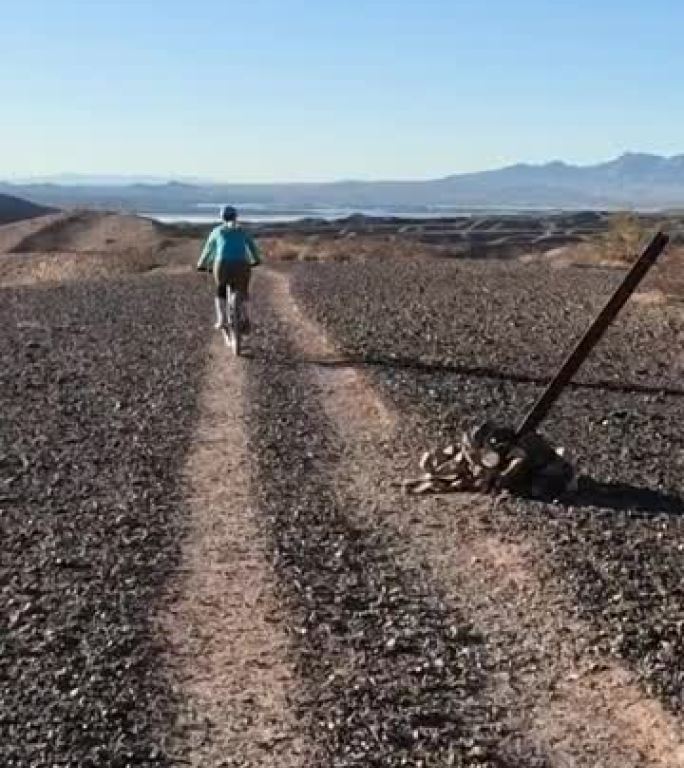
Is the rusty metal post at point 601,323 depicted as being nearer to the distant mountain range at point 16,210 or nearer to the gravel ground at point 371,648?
the gravel ground at point 371,648

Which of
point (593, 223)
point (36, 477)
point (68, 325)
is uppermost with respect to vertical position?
point (36, 477)

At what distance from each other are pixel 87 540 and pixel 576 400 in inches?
321

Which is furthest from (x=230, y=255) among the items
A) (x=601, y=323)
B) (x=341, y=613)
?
(x=341, y=613)

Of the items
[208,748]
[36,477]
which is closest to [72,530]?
[36,477]

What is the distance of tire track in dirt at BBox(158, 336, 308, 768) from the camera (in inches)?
252

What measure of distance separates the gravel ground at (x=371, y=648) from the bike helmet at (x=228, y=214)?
8.33 m

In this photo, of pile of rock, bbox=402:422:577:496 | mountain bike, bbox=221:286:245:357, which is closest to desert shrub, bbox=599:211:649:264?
mountain bike, bbox=221:286:245:357

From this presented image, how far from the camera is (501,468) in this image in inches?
439

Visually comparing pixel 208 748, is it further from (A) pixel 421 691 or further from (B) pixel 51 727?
(A) pixel 421 691

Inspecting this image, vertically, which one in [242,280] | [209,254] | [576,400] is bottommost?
[576,400]

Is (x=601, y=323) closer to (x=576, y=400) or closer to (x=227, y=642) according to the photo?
(x=227, y=642)

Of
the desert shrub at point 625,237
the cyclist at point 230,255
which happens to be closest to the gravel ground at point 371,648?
the cyclist at point 230,255

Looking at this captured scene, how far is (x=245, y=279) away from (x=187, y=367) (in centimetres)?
169

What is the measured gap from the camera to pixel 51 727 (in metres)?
6.55
